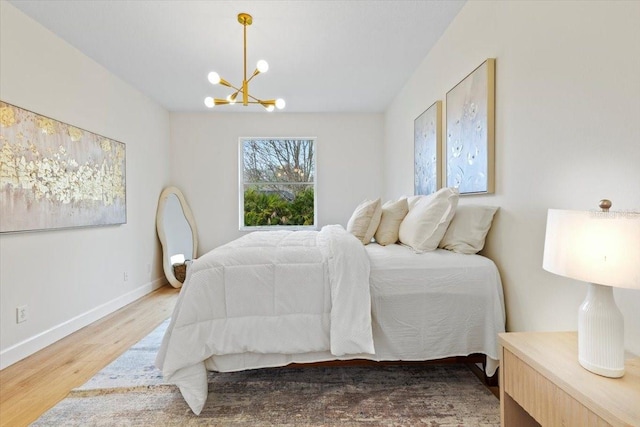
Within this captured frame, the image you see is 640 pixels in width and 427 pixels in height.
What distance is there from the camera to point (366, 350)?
1.67 metres

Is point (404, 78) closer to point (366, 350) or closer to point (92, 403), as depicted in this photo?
point (366, 350)

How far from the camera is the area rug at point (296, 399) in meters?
1.62

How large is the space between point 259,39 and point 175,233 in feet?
9.91

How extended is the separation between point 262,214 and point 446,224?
3472mm

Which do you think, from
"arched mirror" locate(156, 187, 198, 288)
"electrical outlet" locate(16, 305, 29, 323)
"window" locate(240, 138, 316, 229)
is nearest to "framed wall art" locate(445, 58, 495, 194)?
"window" locate(240, 138, 316, 229)

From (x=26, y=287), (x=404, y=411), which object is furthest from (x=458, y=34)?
(x=26, y=287)

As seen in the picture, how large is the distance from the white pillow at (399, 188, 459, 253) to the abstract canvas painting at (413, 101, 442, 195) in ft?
2.53

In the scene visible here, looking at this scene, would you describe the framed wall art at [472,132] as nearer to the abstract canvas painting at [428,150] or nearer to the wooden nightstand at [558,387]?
the abstract canvas painting at [428,150]

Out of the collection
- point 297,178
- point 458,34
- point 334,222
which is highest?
point 458,34

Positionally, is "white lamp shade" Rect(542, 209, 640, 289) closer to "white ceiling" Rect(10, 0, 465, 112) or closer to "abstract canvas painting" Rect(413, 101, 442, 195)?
"abstract canvas painting" Rect(413, 101, 442, 195)

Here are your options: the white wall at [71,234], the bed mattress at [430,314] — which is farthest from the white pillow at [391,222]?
the white wall at [71,234]

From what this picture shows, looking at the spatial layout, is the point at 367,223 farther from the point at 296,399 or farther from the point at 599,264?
the point at 599,264

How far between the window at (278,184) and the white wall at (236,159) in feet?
0.47

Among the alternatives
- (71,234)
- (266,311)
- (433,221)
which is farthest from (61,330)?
(433,221)
